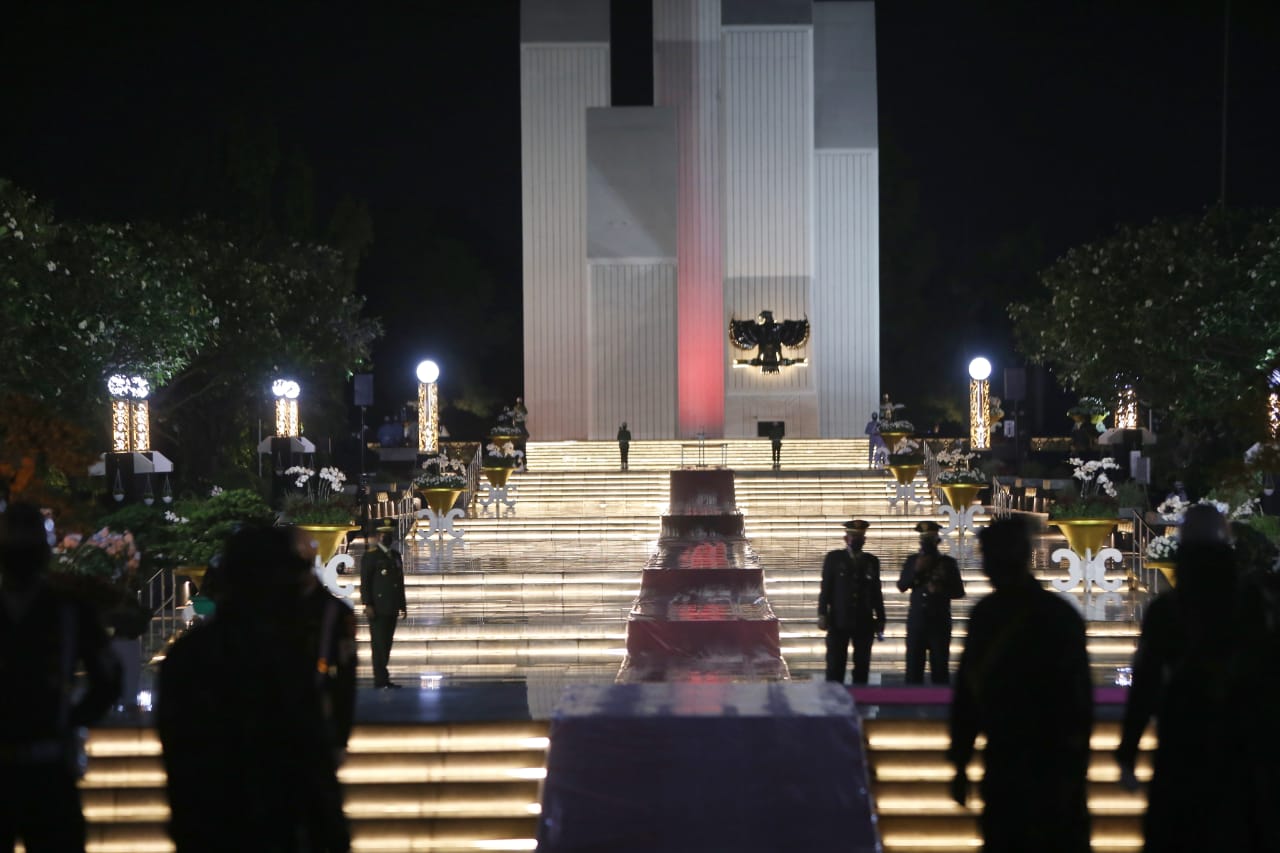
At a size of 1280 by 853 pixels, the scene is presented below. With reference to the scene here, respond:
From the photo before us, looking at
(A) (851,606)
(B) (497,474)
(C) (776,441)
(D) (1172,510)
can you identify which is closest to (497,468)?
(B) (497,474)

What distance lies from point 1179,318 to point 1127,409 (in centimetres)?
565

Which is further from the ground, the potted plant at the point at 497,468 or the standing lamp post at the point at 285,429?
the standing lamp post at the point at 285,429

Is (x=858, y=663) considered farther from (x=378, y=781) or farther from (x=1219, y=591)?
(x=1219, y=591)

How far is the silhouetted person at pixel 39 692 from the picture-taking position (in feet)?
14.3

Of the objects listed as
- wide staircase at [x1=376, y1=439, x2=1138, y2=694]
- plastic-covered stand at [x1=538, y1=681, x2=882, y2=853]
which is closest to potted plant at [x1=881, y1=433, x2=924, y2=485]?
wide staircase at [x1=376, y1=439, x2=1138, y2=694]

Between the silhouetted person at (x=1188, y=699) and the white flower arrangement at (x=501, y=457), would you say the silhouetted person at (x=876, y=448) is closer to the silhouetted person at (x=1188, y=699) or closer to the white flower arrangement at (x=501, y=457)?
the white flower arrangement at (x=501, y=457)

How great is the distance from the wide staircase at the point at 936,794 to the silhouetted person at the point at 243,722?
11.2 ft

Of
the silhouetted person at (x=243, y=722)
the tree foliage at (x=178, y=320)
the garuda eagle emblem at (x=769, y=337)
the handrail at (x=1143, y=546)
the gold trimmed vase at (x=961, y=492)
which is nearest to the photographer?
the silhouetted person at (x=243, y=722)

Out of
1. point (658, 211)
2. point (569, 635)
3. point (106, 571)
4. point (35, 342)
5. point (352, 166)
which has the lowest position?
point (569, 635)

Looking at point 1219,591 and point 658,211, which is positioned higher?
point 658,211

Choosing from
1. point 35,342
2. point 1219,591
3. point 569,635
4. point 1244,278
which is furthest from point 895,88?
point 1219,591

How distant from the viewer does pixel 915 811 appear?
7141 mm

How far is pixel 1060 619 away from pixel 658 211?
3048cm

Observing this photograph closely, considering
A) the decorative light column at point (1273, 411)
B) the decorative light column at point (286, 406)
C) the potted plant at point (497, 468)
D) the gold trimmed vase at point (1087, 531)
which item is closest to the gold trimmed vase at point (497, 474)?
the potted plant at point (497, 468)
